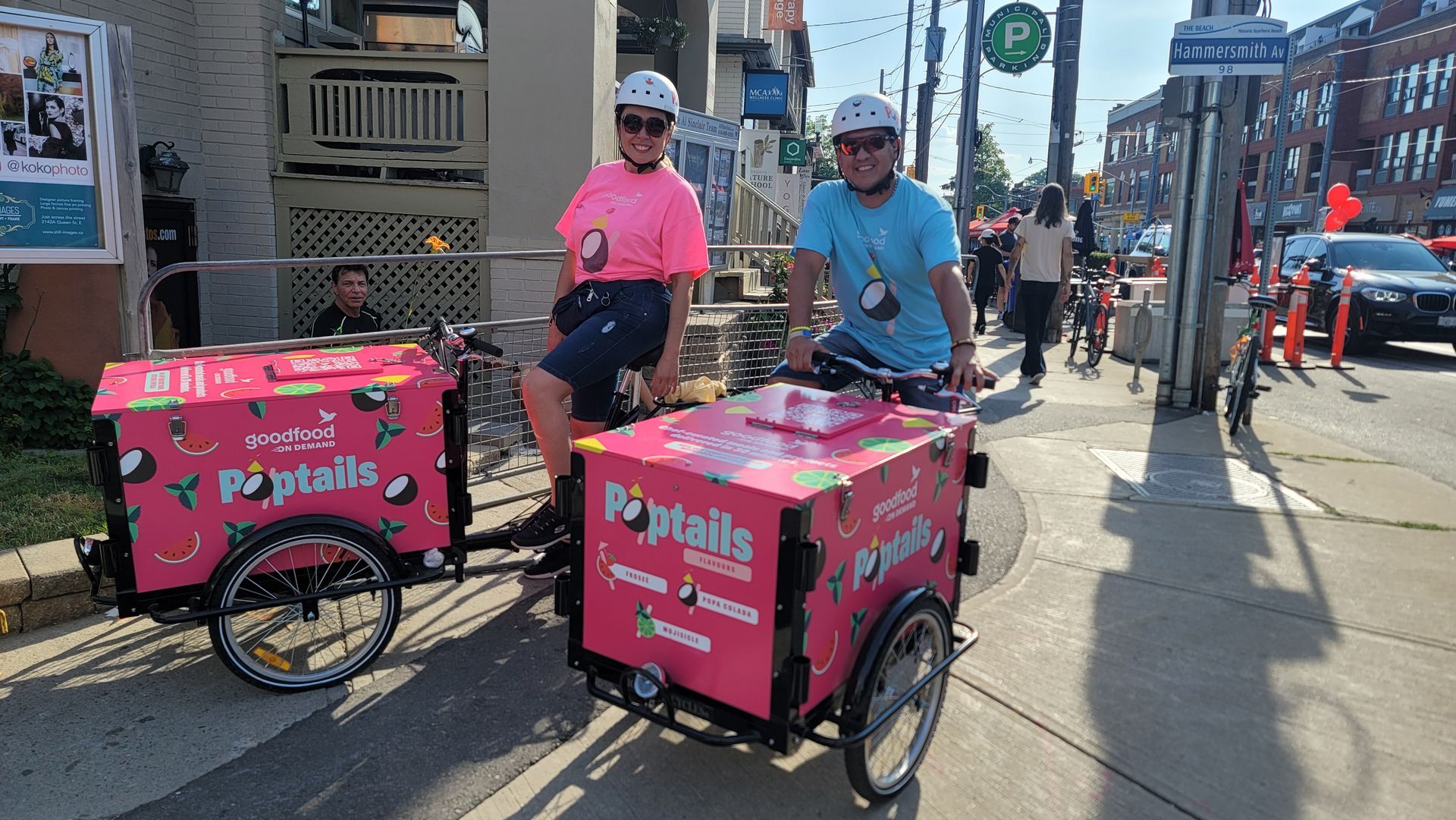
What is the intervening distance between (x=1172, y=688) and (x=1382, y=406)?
25.5 ft

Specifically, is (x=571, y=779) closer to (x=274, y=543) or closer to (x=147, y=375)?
(x=274, y=543)

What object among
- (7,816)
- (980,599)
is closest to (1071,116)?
(980,599)

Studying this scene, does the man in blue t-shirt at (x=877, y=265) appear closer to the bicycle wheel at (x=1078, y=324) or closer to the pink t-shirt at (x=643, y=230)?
the pink t-shirt at (x=643, y=230)

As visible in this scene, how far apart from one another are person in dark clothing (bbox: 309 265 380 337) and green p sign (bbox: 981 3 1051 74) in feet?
47.8

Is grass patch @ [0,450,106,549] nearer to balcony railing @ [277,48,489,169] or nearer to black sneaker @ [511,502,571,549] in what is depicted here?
black sneaker @ [511,502,571,549]

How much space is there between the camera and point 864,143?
11.8 ft

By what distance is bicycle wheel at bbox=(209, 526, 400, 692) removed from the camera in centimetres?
323

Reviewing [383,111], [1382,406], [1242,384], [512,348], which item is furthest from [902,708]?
[1382,406]

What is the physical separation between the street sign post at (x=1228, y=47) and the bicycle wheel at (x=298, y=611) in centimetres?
707

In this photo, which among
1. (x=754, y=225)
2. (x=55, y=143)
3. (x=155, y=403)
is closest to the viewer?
(x=155, y=403)

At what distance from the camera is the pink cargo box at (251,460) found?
3057 mm

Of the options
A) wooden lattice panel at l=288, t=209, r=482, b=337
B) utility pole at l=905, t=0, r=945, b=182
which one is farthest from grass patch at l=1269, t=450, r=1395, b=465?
utility pole at l=905, t=0, r=945, b=182

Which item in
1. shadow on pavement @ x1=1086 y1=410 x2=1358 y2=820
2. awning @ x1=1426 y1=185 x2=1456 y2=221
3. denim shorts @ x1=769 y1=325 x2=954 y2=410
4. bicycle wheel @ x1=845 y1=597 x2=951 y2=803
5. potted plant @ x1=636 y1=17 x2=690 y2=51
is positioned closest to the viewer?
bicycle wheel @ x1=845 y1=597 x2=951 y2=803

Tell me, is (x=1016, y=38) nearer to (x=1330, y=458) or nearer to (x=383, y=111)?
(x=383, y=111)
